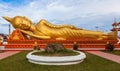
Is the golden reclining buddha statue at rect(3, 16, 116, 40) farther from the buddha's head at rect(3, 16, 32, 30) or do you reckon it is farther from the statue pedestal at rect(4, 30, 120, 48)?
the statue pedestal at rect(4, 30, 120, 48)

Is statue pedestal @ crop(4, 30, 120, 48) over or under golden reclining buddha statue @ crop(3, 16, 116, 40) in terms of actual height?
under

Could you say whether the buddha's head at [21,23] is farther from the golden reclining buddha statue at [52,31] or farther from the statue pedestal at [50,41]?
the statue pedestal at [50,41]

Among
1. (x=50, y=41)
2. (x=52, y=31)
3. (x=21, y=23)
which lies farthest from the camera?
(x=52, y=31)

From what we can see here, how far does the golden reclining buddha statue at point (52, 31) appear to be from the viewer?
19688mm

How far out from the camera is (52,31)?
65.2 ft

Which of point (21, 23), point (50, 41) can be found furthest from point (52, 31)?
point (21, 23)

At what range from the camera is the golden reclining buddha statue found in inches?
775

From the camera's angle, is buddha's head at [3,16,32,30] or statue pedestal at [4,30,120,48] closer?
statue pedestal at [4,30,120,48]

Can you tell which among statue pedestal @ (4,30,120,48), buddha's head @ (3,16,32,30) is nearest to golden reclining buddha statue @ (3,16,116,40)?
buddha's head @ (3,16,32,30)

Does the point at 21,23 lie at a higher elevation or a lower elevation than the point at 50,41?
higher

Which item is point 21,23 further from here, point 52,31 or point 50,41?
point 50,41

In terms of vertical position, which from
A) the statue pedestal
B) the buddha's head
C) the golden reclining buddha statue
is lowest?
the statue pedestal

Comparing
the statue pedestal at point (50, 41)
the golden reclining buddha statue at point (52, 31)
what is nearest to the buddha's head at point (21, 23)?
the golden reclining buddha statue at point (52, 31)

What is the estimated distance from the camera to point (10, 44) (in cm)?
1908
